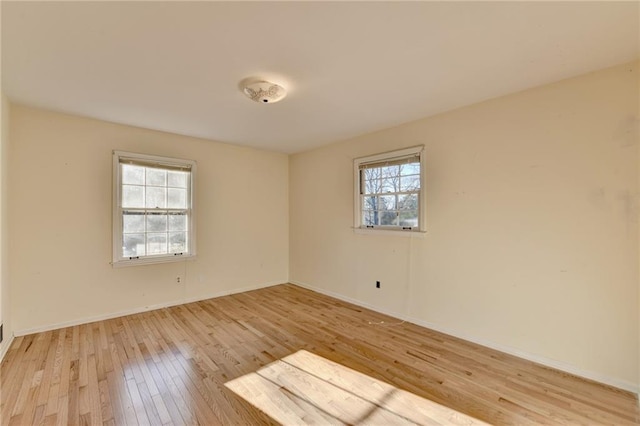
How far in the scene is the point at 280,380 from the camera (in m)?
2.23

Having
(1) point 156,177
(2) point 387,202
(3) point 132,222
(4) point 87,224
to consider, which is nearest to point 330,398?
(2) point 387,202

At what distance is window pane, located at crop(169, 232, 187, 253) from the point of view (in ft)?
13.3

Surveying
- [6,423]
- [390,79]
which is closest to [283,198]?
[390,79]

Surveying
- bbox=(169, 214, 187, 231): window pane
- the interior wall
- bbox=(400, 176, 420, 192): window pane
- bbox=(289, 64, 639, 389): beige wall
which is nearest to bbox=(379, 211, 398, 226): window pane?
bbox=(289, 64, 639, 389): beige wall

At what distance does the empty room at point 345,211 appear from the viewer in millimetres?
1816

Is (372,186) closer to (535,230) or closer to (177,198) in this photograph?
(535,230)

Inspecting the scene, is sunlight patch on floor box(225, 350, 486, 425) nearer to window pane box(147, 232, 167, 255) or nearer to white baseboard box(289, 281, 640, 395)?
white baseboard box(289, 281, 640, 395)

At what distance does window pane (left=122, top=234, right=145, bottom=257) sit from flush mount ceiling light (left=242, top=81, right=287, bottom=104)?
2600 millimetres

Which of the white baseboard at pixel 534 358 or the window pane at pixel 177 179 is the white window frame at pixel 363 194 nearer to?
the white baseboard at pixel 534 358

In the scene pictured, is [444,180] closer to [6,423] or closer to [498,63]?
[498,63]

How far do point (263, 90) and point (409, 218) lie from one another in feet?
7.52

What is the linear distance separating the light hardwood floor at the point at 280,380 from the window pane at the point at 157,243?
3.31 ft

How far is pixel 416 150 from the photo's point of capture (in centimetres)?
340

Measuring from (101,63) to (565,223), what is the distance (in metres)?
4.01
